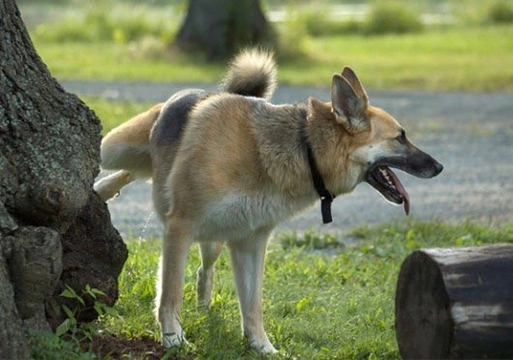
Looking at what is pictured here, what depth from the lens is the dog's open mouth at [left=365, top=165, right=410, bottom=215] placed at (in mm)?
6527

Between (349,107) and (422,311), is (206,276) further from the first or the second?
(422,311)

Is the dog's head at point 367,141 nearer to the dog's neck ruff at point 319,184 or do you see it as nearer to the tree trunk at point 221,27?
the dog's neck ruff at point 319,184

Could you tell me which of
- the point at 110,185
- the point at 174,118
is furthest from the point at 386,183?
the point at 110,185

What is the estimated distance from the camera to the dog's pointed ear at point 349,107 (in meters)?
6.39

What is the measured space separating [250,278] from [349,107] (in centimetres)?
116

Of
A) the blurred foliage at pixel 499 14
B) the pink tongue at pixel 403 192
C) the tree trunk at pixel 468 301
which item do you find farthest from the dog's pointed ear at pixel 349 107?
the blurred foliage at pixel 499 14

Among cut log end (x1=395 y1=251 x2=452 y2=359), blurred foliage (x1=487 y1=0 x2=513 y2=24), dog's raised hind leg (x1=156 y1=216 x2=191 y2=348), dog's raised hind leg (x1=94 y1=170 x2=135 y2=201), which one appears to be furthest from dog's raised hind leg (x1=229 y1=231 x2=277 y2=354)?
blurred foliage (x1=487 y1=0 x2=513 y2=24)

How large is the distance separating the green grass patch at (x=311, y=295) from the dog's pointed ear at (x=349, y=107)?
1200 millimetres

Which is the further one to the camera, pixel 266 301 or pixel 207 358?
pixel 266 301

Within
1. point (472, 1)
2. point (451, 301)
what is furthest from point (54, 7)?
point (451, 301)

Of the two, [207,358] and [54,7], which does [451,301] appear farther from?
[54,7]

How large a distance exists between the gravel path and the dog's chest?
113 centimetres

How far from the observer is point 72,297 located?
588cm

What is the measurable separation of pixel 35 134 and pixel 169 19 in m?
23.3
